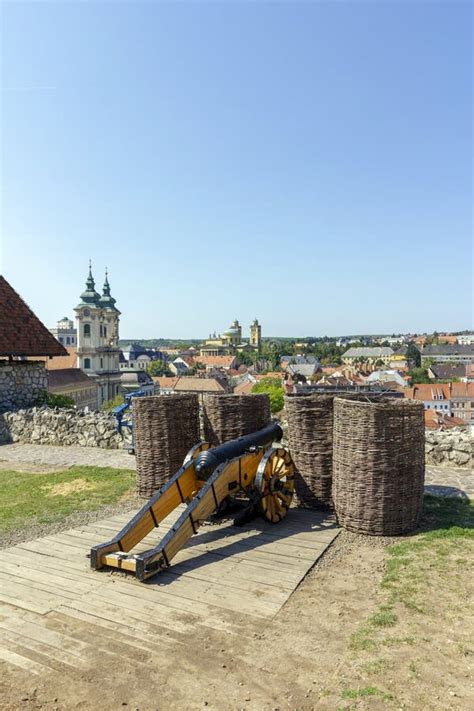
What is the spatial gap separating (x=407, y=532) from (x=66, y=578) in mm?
3471

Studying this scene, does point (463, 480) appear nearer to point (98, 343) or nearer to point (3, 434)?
point (3, 434)

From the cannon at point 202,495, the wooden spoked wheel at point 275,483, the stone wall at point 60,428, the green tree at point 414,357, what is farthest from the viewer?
the green tree at point 414,357

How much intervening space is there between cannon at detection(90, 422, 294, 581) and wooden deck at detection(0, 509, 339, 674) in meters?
0.17

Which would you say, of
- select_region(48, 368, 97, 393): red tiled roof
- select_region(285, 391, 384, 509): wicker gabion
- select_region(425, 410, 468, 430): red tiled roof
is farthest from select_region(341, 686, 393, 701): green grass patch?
select_region(48, 368, 97, 393): red tiled roof

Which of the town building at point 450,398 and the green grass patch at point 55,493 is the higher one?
the green grass patch at point 55,493

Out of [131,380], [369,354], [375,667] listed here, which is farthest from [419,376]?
[375,667]

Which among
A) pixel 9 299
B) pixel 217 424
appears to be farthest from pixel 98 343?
pixel 217 424

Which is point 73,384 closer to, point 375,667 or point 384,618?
point 384,618

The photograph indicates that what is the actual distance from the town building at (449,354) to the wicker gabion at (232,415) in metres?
161

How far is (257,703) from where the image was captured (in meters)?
2.83

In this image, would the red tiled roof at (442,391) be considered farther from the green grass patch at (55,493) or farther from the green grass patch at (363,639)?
the green grass patch at (363,639)

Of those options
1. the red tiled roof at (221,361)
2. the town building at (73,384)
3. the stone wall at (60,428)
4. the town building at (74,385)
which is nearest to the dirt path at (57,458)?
the stone wall at (60,428)

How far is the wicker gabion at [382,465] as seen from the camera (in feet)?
17.5

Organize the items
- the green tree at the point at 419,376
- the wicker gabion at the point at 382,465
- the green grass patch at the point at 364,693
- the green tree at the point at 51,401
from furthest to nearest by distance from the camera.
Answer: the green tree at the point at 419,376
the green tree at the point at 51,401
the wicker gabion at the point at 382,465
the green grass patch at the point at 364,693
